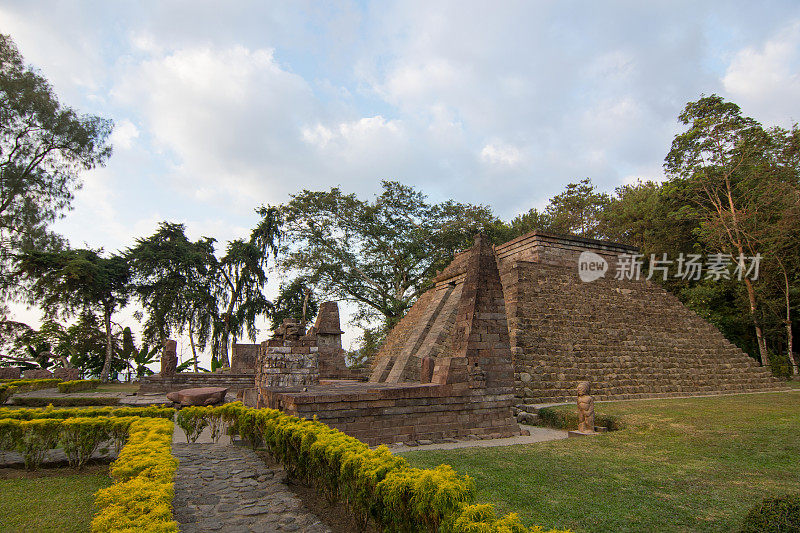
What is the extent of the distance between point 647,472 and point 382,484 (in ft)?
13.3

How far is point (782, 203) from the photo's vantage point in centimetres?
2064

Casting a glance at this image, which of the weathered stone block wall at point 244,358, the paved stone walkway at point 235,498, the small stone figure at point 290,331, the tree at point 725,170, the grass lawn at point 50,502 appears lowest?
the paved stone walkway at point 235,498

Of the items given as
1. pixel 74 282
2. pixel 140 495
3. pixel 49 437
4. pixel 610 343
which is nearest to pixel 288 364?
pixel 49 437

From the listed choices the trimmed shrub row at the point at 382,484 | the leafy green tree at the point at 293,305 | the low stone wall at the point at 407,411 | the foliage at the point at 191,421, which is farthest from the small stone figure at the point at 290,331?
the leafy green tree at the point at 293,305

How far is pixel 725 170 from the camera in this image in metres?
22.7

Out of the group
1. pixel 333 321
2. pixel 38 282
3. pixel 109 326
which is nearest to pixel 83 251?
pixel 38 282

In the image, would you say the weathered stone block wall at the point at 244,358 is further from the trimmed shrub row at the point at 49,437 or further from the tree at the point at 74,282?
the trimmed shrub row at the point at 49,437

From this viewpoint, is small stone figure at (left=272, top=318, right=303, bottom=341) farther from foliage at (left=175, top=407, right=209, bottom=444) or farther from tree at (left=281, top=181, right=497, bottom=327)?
tree at (left=281, top=181, right=497, bottom=327)

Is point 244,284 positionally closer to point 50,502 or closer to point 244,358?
point 244,358

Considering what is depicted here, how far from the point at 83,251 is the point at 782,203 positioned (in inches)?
1634

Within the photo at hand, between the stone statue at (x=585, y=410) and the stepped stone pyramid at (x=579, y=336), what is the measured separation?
2.94 meters

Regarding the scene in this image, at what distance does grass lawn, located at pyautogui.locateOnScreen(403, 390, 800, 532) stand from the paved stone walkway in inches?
72.3

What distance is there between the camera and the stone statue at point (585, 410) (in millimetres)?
8656

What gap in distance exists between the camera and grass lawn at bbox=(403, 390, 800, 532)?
12.9 feet
